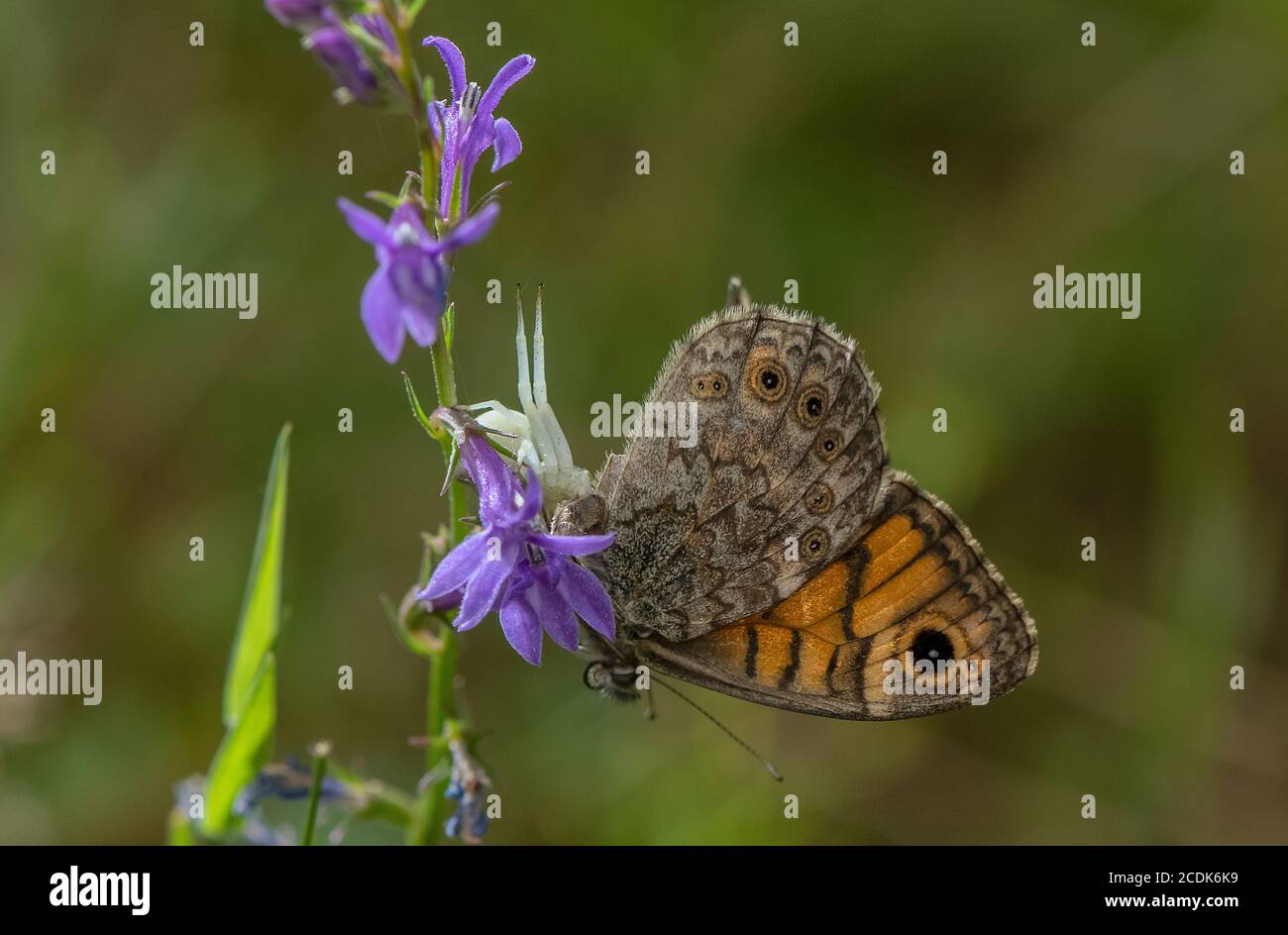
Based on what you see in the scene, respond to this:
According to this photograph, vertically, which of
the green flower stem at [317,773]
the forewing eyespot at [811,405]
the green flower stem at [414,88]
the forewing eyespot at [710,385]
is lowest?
the green flower stem at [317,773]

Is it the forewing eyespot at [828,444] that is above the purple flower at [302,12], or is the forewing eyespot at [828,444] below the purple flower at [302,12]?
below

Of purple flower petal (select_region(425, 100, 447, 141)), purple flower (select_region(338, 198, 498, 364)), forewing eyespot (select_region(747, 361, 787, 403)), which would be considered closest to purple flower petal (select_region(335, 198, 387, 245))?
purple flower (select_region(338, 198, 498, 364))

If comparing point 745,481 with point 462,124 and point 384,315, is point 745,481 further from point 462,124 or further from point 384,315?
point 384,315

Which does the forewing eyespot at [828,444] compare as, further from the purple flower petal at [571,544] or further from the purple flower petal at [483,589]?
the purple flower petal at [483,589]

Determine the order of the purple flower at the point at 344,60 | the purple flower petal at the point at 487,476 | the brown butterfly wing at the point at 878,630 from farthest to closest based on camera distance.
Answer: the brown butterfly wing at the point at 878,630 < the purple flower petal at the point at 487,476 < the purple flower at the point at 344,60

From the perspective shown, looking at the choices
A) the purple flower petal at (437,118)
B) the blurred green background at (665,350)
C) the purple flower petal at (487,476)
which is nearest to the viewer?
the purple flower petal at (437,118)

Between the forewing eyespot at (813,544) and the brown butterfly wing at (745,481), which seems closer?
the brown butterfly wing at (745,481)

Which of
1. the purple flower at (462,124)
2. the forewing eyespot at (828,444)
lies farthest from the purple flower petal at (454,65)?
the forewing eyespot at (828,444)

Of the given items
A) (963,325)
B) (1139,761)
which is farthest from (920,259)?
(1139,761)

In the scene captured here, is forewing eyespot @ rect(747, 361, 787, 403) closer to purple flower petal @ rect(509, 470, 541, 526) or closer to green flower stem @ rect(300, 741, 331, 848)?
purple flower petal @ rect(509, 470, 541, 526)
